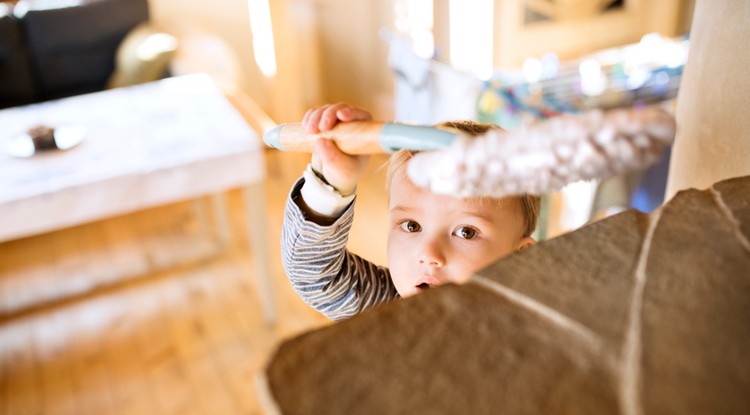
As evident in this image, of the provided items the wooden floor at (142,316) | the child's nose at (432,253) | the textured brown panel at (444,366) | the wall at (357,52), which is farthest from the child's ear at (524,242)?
the wall at (357,52)

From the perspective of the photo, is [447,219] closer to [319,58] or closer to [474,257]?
[474,257]

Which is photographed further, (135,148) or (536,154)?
(135,148)

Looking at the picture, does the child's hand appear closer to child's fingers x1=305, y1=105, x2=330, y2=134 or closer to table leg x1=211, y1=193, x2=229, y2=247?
child's fingers x1=305, y1=105, x2=330, y2=134

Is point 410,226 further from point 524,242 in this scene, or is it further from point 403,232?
point 524,242

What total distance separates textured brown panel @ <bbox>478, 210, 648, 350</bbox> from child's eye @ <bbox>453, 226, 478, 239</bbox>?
35 centimetres

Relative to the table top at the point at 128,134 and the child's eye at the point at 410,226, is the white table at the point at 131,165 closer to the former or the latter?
the table top at the point at 128,134

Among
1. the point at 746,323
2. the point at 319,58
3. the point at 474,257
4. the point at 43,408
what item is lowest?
the point at 43,408

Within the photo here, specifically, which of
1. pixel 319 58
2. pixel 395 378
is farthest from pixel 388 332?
pixel 319 58

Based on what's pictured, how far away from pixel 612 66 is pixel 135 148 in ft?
5.85

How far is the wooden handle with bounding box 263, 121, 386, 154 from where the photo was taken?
46cm

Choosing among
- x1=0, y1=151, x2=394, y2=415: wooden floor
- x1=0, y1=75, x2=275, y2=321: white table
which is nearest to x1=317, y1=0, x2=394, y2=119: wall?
x1=0, y1=151, x2=394, y2=415: wooden floor

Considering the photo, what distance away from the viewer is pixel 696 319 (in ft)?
0.96

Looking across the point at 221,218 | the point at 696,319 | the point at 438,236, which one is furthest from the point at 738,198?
the point at 221,218

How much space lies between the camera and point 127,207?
1779 mm
